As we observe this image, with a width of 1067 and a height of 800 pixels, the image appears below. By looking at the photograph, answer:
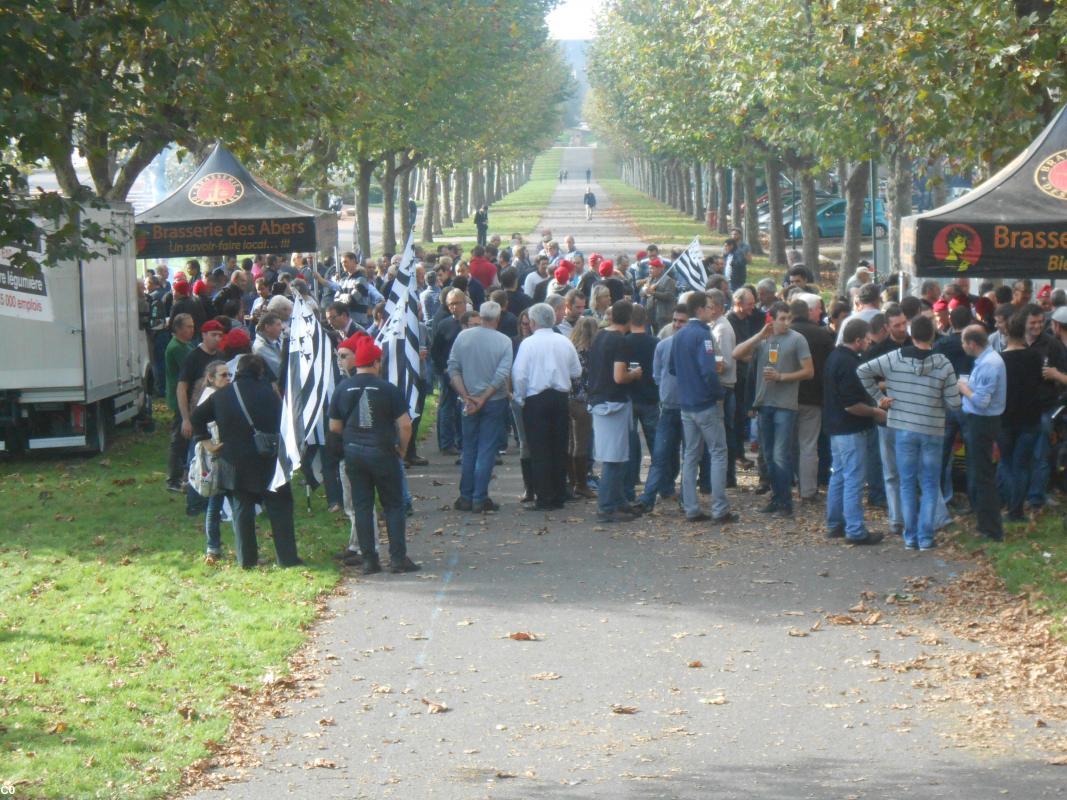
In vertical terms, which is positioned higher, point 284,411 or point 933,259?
point 933,259

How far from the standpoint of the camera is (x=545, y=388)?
13.3 meters

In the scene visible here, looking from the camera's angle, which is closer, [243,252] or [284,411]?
[284,411]

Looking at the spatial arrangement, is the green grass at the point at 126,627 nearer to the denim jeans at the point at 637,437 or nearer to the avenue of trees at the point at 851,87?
the denim jeans at the point at 637,437

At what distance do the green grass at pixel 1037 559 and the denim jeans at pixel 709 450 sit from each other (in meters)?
2.11

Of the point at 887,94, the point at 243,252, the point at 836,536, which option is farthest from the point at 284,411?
the point at 887,94

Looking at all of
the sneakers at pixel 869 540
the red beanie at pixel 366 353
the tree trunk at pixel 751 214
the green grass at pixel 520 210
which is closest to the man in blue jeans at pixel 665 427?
the sneakers at pixel 869 540

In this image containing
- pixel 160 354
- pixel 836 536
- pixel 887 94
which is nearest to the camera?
pixel 836 536

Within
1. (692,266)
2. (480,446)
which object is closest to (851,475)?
(480,446)

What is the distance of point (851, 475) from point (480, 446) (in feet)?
11.5

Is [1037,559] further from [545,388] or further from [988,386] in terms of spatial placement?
[545,388]

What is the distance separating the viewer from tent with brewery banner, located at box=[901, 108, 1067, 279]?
37.2ft

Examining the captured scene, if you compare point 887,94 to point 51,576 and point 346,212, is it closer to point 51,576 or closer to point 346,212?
point 51,576

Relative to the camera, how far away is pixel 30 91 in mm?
8742

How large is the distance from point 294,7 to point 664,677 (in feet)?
30.4
